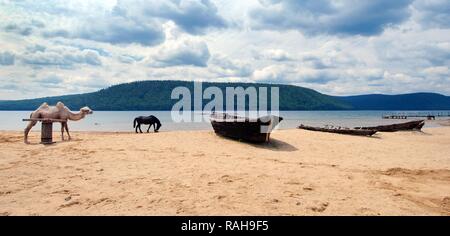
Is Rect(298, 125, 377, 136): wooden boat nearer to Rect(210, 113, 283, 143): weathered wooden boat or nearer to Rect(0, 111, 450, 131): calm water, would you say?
Rect(210, 113, 283, 143): weathered wooden boat

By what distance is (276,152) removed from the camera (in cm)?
1208

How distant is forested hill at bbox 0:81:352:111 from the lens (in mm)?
132000

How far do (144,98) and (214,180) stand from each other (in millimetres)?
134381

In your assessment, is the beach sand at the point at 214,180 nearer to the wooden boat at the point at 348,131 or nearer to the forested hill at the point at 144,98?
the wooden boat at the point at 348,131

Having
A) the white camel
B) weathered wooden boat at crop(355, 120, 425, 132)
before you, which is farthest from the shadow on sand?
weathered wooden boat at crop(355, 120, 425, 132)

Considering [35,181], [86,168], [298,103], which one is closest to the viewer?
[35,181]

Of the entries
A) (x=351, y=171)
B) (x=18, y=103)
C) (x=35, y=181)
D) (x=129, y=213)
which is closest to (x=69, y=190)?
(x=35, y=181)

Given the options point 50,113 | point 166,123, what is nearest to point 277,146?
point 50,113

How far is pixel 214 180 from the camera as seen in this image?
714cm

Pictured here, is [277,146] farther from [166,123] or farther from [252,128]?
[166,123]

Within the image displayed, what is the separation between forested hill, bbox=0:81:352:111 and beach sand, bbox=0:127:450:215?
11955cm
